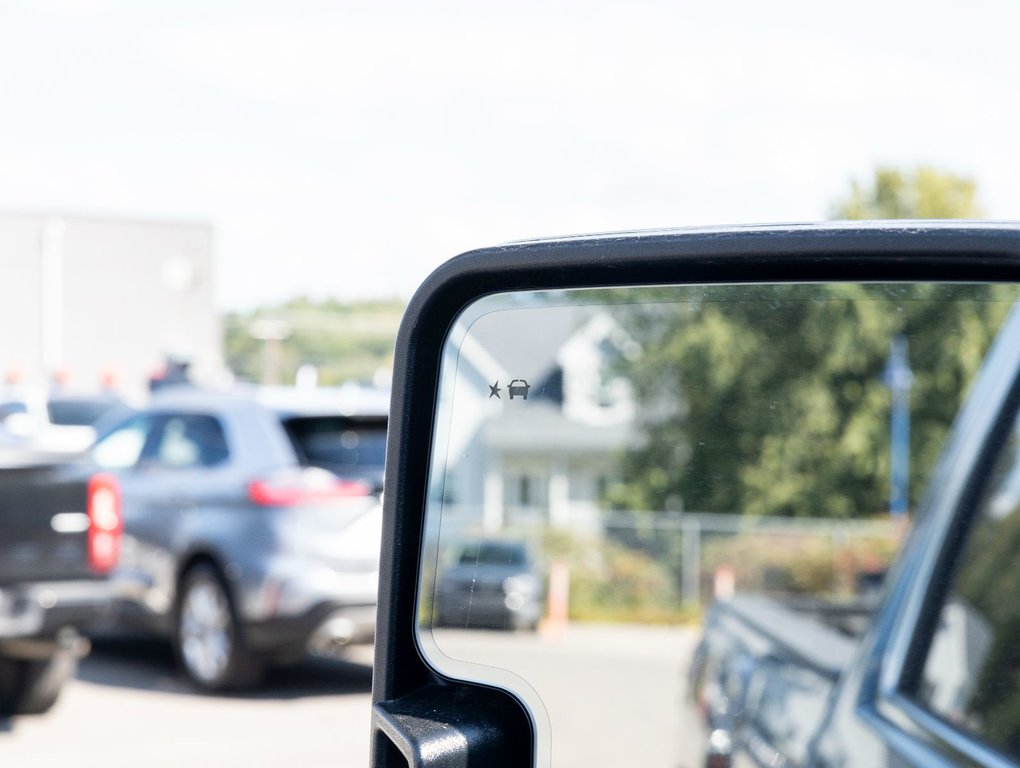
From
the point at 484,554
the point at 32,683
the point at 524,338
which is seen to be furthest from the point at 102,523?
the point at 524,338

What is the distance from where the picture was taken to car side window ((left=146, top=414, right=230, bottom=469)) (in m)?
8.11

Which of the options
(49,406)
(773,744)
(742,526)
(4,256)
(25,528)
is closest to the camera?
(773,744)

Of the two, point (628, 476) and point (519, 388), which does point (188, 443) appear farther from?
point (519, 388)

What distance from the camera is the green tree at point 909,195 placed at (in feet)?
139

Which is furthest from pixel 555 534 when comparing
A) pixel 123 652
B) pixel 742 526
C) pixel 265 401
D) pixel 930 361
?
pixel 930 361

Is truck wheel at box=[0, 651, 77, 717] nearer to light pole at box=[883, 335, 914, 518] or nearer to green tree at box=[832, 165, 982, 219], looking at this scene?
light pole at box=[883, 335, 914, 518]

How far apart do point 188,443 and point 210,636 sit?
1253 millimetres

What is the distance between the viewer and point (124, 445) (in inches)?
346

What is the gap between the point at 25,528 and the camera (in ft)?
21.7

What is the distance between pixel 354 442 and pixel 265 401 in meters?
0.67

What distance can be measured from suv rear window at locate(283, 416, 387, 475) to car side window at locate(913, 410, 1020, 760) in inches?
212

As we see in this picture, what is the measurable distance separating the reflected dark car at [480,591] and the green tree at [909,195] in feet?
138

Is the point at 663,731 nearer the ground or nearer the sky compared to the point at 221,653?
nearer the ground

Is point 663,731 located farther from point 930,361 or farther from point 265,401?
point 930,361
